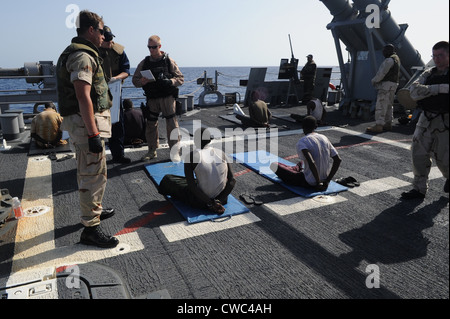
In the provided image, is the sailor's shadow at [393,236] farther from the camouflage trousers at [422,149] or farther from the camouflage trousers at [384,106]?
the camouflage trousers at [384,106]

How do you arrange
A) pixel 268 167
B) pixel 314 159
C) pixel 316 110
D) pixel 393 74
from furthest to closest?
pixel 316 110 < pixel 393 74 < pixel 268 167 < pixel 314 159

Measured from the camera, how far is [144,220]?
3.93m

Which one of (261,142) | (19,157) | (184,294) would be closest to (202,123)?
(261,142)

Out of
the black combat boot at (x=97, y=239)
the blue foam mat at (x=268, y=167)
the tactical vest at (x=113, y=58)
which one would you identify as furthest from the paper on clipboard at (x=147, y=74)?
the black combat boot at (x=97, y=239)

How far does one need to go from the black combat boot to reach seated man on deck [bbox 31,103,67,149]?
423 centimetres

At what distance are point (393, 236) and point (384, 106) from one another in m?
6.02

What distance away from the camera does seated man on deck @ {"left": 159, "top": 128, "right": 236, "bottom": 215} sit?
3.80 m

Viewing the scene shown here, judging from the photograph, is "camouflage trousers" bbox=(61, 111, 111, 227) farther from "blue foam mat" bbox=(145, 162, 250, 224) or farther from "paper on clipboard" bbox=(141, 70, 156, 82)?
"paper on clipboard" bbox=(141, 70, 156, 82)

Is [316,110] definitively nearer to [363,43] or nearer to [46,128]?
[363,43]

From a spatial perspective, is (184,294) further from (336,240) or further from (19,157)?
(19,157)

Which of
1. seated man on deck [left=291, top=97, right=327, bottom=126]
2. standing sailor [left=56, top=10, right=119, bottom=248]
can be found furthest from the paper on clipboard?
seated man on deck [left=291, top=97, right=327, bottom=126]

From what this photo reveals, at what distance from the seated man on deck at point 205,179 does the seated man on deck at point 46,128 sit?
13.0 ft

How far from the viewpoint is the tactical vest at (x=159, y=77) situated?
5.77m

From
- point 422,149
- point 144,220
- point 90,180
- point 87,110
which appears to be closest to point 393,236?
point 422,149
